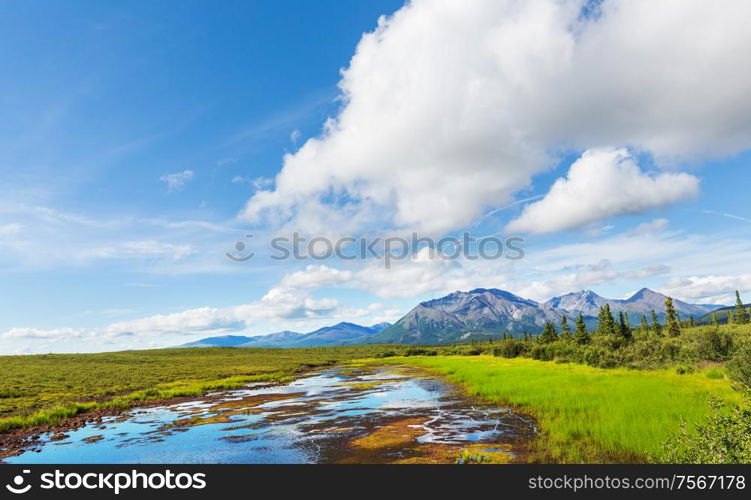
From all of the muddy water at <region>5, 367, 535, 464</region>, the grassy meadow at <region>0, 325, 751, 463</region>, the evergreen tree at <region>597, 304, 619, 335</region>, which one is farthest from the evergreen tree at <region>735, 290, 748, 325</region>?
the muddy water at <region>5, 367, 535, 464</region>

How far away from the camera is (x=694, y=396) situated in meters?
26.3

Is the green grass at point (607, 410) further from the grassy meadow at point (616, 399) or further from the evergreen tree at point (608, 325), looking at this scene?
the evergreen tree at point (608, 325)

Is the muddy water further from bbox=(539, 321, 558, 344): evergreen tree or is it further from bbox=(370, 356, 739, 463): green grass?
bbox=(539, 321, 558, 344): evergreen tree

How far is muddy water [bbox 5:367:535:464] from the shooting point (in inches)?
832

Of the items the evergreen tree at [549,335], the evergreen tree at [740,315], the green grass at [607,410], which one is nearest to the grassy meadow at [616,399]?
the green grass at [607,410]

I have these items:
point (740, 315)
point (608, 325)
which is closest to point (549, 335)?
point (608, 325)

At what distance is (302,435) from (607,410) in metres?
19.8

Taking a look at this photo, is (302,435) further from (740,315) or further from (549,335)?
(740,315)

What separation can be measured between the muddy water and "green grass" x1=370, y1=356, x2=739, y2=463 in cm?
207

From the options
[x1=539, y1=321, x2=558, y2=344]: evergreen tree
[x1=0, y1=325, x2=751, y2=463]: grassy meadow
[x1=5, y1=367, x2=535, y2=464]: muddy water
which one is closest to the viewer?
[x1=0, y1=325, x2=751, y2=463]: grassy meadow

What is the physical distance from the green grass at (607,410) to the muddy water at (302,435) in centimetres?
207

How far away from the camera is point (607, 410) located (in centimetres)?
2480
